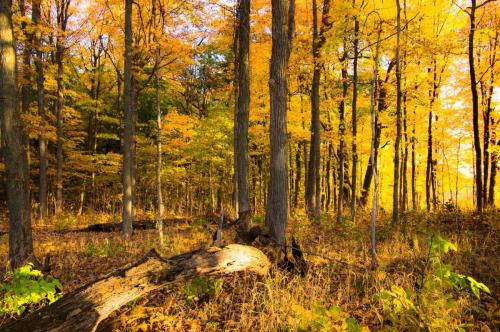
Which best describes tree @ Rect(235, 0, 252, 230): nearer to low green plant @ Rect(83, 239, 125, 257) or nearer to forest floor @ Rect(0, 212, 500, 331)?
forest floor @ Rect(0, 212, 500, 331)

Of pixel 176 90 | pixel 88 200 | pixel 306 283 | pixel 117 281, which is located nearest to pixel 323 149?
pixel 176 90

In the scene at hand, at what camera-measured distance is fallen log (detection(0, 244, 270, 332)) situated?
10.5 feet

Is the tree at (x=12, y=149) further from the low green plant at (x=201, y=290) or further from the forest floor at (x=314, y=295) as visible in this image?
the low green plant at (x=201, y=290)

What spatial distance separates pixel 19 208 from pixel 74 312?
390 centimetres

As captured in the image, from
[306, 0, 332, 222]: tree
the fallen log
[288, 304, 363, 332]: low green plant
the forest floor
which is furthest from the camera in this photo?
[306, 0, 332, 222]: tree

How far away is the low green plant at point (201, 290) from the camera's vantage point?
15.1 feet

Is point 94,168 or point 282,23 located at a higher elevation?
point 282,23

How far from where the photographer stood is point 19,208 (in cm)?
617

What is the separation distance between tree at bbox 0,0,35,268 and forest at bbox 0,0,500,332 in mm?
26

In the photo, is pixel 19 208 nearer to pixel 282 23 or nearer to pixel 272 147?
pixel 272 147

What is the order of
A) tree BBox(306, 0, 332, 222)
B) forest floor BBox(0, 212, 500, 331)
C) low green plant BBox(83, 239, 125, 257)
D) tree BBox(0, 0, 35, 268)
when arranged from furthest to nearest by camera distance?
tree BBox(306, 0, 332, 222) < low green plant BBox(83, 239, 125, 257) < tree BBox(0, 0, 35, 268) < forest floor BBox(0, 212, 500, 331)

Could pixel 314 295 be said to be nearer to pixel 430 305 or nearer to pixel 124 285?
pixel 430 305

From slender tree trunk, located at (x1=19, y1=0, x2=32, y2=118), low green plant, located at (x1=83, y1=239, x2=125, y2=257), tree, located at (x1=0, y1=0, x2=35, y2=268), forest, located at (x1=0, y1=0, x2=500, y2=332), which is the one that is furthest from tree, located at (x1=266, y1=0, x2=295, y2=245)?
slender tree trunk, located at (x1=19, y1=0, x2=32, y2=118)

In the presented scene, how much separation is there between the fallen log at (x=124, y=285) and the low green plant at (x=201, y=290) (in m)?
0.51
